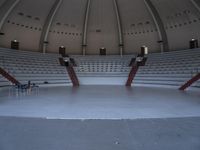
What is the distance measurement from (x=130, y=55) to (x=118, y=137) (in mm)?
22580

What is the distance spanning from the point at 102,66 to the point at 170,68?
8.61 meters

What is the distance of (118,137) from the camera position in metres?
3.25

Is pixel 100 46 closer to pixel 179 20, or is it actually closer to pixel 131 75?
pixel 131 75

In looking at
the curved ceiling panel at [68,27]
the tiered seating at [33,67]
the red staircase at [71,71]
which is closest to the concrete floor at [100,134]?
the tiered seating at [33,67]

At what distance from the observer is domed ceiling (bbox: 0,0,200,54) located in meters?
20.0

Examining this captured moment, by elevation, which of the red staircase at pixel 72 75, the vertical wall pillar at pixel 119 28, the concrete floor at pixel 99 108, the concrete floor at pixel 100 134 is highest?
the vertical wall pillar at pixel 119 28

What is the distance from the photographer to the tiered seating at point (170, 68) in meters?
17.1

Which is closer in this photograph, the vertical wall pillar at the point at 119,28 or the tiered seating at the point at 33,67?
the tiered seating at the point at 33,67

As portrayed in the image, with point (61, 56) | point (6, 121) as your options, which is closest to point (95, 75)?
point (61, 56)

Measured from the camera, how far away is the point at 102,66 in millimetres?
23812

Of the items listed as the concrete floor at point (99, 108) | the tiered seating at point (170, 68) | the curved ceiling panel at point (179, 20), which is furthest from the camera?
the curved ceiling panel at point (179, 20)

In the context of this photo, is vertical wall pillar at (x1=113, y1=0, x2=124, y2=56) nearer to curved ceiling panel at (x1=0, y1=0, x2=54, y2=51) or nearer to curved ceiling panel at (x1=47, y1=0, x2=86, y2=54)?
curved ceiling panel at (x1=47, y1=0, x2=86, y2=54)

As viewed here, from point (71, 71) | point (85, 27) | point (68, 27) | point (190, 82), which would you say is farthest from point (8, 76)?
point (190, 82)

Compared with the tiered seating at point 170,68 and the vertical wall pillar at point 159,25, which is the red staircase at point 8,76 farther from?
the vertical wall pillar at point 159,25
